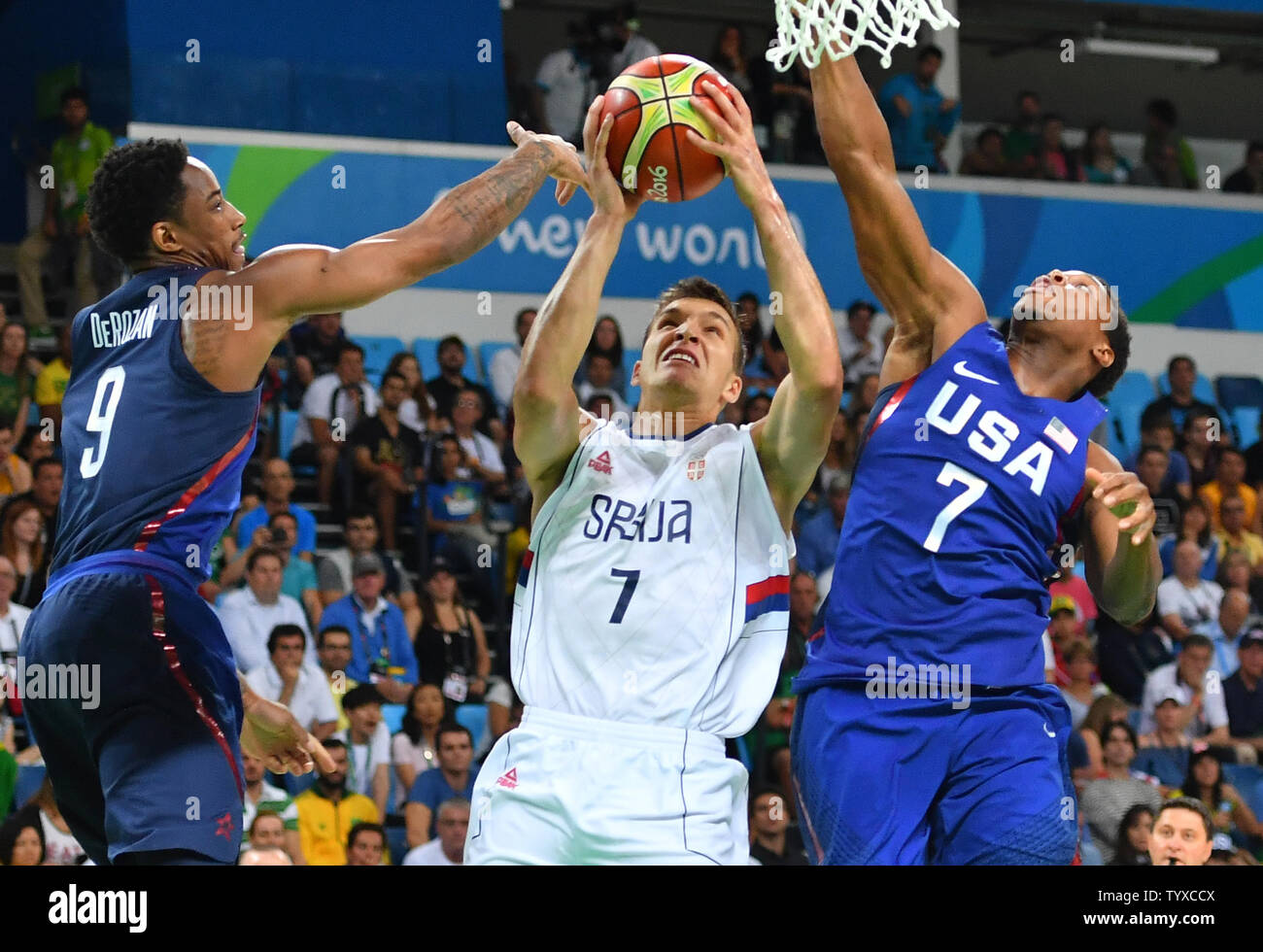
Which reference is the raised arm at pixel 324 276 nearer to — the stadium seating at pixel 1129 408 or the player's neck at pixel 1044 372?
the player's neck at pixel 1044 372

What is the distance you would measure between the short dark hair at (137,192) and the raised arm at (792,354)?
4.80 feet

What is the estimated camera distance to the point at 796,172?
13.7m

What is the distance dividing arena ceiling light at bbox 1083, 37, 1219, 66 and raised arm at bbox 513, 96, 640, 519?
13963 millimetres

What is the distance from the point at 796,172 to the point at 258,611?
6.40 meters

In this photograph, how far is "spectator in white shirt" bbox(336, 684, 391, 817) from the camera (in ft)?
29.7

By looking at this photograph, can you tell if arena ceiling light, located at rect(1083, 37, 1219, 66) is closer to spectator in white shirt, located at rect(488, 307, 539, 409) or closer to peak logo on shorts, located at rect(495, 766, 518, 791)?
spectator in white shirt, located at rect(488, 307, 539, 409)

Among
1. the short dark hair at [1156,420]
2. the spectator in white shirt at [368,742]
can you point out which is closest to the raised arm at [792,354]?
the spectator in white shirt at [368,742]

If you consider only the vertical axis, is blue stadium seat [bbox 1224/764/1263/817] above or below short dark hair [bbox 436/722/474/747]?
below

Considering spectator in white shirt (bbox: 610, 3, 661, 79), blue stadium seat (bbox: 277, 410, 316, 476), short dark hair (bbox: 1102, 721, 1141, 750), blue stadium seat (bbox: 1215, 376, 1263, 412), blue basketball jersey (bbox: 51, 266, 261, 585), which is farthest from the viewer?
blue stadium seat (bbox: 1215, 376, 1263, 412)

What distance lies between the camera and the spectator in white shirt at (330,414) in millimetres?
10836

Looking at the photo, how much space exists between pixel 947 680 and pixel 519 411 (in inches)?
56.5

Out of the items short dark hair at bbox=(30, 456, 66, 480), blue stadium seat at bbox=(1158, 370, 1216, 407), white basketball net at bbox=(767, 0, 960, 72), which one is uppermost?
white basketball net at bbox=(767, 0, 960, 72)

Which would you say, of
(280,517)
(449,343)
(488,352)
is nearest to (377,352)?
(488,352)

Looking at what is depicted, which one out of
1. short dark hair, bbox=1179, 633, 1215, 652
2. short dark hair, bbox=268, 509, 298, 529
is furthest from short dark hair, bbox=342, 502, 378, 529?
short dark hair, bbox=1179, 633, 1215, 652
